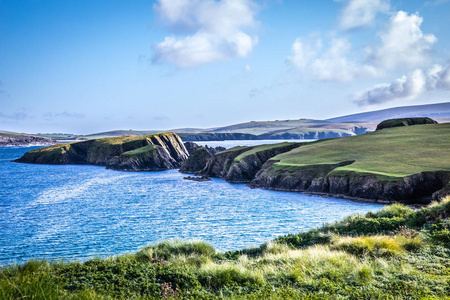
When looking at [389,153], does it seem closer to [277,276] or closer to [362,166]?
[362,166]

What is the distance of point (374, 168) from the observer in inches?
2138

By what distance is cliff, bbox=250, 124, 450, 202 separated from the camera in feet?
155

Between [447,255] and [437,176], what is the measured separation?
41217mm

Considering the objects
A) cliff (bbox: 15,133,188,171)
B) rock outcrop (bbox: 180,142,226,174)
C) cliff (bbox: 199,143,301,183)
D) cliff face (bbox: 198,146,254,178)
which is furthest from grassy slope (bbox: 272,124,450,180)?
cliff (bbox: 15,133,188,171)

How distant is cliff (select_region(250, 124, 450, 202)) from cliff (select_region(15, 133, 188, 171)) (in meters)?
56.6

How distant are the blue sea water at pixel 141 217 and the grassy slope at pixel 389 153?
9955mm

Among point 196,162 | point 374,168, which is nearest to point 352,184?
point 374,168

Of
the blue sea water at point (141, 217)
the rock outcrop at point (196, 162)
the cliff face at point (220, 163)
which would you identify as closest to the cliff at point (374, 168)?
the blue sea water at point (141, 217)

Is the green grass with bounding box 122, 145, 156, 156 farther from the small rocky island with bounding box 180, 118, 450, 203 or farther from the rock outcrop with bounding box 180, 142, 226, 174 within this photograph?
the small rocky island with bounding box 180, 118, 450, 203

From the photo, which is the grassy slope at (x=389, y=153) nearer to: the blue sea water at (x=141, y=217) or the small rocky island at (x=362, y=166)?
the small rocky island at (x=362, y=166)

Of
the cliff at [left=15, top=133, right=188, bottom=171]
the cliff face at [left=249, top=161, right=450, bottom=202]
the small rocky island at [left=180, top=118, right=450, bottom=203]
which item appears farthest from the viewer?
the cliff at [left=15, top=133, right=188, bottom=171]

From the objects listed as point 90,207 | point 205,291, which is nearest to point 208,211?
point 90,207

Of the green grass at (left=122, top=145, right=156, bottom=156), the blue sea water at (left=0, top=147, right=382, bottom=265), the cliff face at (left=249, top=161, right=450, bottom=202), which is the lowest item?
the blue sea water at (left=0, top=147, right=382, bottom=265)

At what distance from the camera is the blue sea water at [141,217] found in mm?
30297
